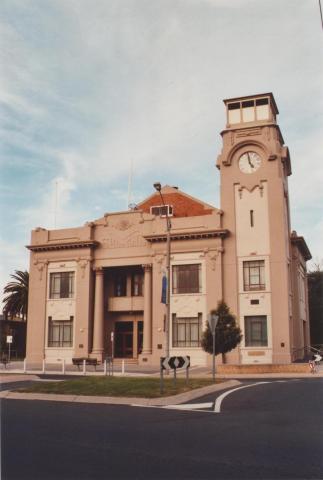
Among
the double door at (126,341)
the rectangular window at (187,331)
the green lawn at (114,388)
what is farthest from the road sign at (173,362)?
the double door at (126,341)

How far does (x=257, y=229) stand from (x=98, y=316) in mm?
15324

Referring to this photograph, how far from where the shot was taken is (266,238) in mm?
42594

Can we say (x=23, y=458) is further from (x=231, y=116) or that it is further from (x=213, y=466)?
(x=231, y=116)

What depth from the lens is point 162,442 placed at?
9641 mm

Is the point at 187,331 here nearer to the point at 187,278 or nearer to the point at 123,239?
the point at 187,278

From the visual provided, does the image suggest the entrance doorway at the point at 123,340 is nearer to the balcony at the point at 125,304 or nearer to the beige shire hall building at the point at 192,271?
the beige shire hall building at the point at 192,271

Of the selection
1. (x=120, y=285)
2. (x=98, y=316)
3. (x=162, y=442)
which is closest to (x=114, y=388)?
(x=162, y=442)

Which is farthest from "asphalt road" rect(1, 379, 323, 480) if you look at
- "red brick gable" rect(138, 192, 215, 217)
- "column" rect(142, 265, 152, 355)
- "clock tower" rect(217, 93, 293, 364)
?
"red brick gable" rect(138, 192, 215, 217)

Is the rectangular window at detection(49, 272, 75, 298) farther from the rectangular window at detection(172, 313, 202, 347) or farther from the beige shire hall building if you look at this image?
the rectangular window at detection(172, 313, 202, 347)

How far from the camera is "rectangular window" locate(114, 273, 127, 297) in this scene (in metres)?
48.9

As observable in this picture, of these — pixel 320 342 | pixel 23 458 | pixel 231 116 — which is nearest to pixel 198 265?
pixel 231 116

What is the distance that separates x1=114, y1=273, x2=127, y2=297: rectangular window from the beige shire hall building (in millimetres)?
92

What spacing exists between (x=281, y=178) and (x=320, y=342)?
88.8 ft

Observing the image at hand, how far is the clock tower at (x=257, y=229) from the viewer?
4131 cm
